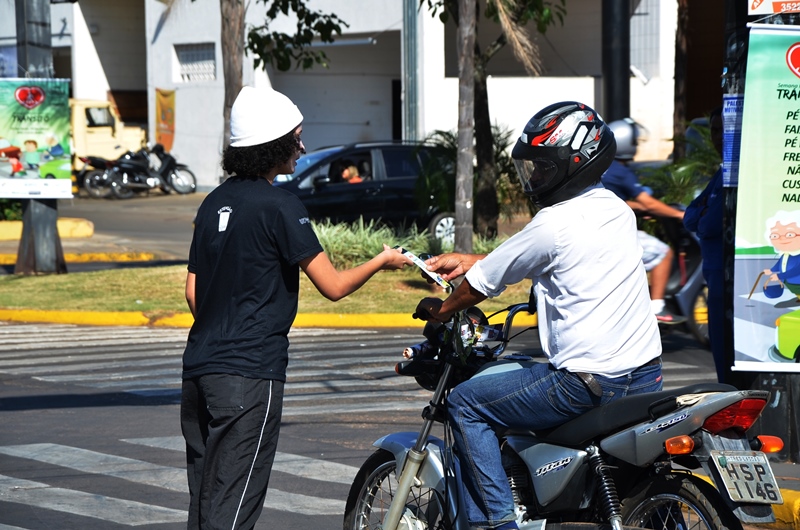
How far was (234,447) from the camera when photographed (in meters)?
4.11

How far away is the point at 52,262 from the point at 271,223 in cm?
1359

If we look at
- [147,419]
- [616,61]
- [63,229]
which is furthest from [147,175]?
[147,419]

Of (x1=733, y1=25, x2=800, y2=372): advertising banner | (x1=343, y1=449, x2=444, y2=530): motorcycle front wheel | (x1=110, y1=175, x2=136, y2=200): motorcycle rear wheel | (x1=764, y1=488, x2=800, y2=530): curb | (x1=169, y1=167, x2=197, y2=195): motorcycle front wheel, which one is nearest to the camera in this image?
(x1=343, y1=449, x2=444, y2=530): motorcycle front wheel

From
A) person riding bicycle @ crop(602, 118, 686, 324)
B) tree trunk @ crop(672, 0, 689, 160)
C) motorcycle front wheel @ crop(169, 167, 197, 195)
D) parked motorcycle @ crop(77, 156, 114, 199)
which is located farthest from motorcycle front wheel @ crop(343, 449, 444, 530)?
motorcycle front wheel @ crop(169, 167, 197, 195)

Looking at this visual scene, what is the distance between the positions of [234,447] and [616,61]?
42.9 ft

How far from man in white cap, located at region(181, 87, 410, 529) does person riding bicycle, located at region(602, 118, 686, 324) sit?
546 centimetres

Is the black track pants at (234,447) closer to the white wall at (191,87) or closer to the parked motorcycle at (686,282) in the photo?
the parked motorcycle at (686,282)

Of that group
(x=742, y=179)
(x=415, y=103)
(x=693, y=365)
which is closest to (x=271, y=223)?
(x=742, y=179)

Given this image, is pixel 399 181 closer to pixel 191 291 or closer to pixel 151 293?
pixel 151 293

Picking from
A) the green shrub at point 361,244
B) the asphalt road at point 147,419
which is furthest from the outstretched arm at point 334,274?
the green shrub at point 361,244

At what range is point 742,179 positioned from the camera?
600 cm

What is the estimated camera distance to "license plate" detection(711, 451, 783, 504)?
3.82m

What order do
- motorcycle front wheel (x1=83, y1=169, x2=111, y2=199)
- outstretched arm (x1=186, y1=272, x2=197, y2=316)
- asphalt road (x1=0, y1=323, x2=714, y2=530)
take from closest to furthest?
outstretched arm (x1=186, y1=272, x2=197, y2=316) < asphalt road (x1=0, y1=323, x2=714, y2=530) < motorcycle front wheel (x1=83, y1=169, x2=111, y2=199)

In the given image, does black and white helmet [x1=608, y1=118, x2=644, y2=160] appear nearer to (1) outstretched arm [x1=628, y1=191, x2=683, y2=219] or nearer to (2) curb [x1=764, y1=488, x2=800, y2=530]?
(1) outstretched arm [x1=628, y1=191, x2=683, y2=219]
